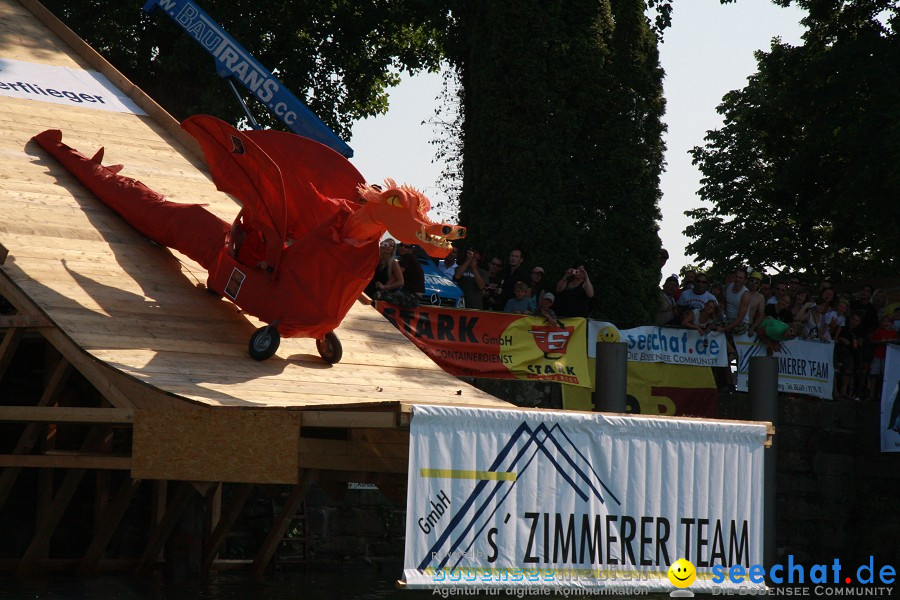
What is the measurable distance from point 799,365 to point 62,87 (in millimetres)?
9383

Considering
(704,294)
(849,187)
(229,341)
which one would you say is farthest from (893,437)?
(229,341)

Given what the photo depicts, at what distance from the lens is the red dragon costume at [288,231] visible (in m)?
10.1

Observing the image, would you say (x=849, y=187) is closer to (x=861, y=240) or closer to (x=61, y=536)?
(x=861, y=240)

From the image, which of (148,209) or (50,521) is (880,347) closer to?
(148,209)

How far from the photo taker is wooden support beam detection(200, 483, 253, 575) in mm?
12352

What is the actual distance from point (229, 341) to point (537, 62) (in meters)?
9.78

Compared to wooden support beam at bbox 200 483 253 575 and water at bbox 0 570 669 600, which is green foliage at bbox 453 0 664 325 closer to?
water at bbox 0 570 669 600

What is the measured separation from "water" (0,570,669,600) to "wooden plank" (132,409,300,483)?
2.51 meters

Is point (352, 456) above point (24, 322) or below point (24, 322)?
below

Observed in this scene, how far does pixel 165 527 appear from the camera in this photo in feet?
41.5

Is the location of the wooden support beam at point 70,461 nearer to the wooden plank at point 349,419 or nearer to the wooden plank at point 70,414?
the wooden plank at point 70,414

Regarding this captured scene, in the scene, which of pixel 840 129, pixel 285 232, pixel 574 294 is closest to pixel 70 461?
pixel 285 232

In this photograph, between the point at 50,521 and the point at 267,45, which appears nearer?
the point at 50,521

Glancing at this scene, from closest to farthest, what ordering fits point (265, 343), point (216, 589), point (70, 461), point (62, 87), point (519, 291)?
1. point (70, 461)
2. point (265, 343)
3. point (216, 589)
4. point (62, 87)
5. point (519, 291)
